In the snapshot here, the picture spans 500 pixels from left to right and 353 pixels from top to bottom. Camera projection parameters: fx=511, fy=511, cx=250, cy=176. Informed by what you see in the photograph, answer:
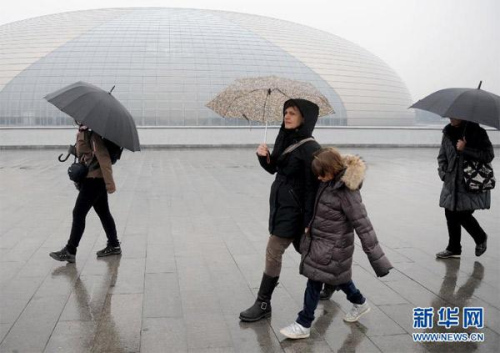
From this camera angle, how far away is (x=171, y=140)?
2822cm

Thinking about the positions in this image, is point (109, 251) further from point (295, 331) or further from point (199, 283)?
point (295, 331)

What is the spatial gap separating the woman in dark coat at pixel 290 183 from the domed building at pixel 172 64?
24.7 metres

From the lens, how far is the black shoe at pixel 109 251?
5756 millimetres

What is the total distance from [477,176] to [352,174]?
Result: 264 centimetres

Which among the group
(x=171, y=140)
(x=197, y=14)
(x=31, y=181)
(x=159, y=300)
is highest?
(x=197, y=14)

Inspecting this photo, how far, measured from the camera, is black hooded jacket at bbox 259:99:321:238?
3746 millimetres

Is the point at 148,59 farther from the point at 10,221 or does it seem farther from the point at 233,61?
the point at 10,221

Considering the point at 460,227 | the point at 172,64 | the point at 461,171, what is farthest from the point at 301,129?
the point at 172,64

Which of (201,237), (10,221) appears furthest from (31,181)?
(201,237)

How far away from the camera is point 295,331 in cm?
367

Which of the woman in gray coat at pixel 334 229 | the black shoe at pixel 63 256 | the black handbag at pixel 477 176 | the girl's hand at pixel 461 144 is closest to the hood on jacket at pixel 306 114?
the woman in gray coat at pixel 334 229

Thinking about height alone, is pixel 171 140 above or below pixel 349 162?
below

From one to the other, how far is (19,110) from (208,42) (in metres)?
11.6

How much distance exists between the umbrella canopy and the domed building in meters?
23.9
